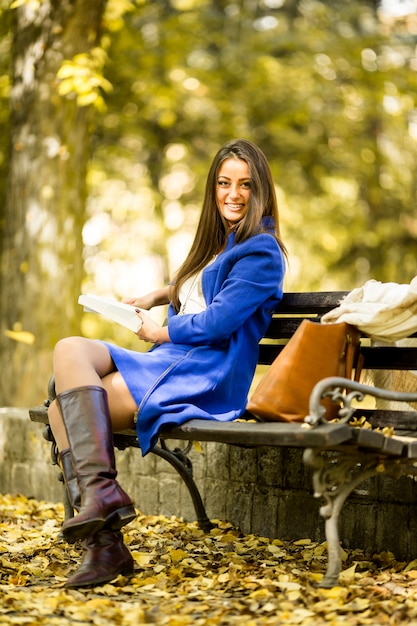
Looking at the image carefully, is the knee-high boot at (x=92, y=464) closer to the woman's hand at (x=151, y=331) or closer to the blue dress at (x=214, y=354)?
the blue dress at (x=214, y=354)

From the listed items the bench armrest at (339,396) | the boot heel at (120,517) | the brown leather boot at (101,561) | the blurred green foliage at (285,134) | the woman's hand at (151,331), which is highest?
the blurred green foliage at (285,134)

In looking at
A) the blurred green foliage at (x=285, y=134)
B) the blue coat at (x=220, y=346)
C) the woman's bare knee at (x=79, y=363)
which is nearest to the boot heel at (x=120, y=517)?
the blue coat at (x=220, y=346)

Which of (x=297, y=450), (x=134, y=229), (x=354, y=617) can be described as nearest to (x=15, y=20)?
(x=297, y=450)

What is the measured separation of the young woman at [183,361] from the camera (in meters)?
3.46

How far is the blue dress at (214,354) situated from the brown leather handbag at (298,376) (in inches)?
13.1

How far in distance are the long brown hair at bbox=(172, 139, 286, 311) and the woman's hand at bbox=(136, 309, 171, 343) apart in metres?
0.34

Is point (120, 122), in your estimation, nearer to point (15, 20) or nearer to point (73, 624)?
point (15, 20)

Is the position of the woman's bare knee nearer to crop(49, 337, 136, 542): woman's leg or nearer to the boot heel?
crop(49, 337, 136, 542): woman's leg

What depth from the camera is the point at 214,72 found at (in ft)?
39.7

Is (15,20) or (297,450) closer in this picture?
(297,450)

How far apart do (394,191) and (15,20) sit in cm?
719

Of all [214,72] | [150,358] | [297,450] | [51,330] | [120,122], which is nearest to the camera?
[150,358]

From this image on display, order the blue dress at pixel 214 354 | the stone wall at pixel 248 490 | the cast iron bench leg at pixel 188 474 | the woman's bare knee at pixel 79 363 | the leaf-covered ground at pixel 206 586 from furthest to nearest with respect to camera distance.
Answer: the cast iron bench leg at pixel 188 474, the stone wall at pixel 248 490, the blue dress at pixel 214 354, the woman's bare knee at pixel 79 363, the leaf-covered ground at pixel 206 586

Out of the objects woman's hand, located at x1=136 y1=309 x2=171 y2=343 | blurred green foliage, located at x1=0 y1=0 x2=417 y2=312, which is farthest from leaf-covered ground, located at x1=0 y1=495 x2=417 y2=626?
blurred green foliage, located at x1=0 y1=0 x2=417 y2=312
